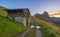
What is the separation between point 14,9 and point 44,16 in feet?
161

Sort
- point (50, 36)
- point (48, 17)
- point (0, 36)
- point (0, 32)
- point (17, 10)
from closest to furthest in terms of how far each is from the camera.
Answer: point (0, 36) → point (0, 32) → point (50, 36) → point (17, 10) → point (48, 17)

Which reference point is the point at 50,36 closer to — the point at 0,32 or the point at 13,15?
the point at 0,32

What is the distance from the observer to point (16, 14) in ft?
157

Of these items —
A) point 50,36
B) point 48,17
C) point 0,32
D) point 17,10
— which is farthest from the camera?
point 48,17

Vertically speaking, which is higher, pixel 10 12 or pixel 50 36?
pixel 10 12

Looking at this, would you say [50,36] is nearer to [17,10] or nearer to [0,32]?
[0,32]

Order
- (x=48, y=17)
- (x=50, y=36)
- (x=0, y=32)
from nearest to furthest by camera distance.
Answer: (x=0, y=32), (x=50, y=36), (x=48, y=17)

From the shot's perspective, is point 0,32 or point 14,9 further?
point 14,9

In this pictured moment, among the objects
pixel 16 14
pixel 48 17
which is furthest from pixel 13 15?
pixel 48 17

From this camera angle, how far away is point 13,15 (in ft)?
156

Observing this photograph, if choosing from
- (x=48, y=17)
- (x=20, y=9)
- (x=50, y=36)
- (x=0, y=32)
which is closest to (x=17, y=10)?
(x=20, y=9)

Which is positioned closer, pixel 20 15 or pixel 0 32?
pixel 0 32

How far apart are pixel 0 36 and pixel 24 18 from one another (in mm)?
33842

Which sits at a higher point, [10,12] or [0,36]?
[10,12]
